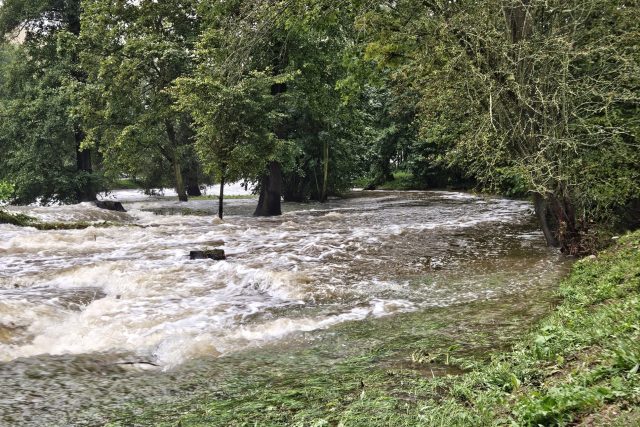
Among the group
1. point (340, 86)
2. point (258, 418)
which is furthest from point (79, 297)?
point (340, 86)

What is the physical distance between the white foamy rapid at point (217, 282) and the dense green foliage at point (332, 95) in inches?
112

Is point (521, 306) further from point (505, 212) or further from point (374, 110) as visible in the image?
point (374, 110)

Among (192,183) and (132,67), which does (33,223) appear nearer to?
(132,67)

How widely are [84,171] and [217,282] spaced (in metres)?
24.2

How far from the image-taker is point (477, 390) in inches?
161

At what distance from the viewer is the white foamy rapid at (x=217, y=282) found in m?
7.12

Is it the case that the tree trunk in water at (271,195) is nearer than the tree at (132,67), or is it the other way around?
the tree at (132,67)

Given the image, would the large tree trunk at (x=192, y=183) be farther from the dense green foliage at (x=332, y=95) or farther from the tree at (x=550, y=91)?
the tree at (x=550, y=91)

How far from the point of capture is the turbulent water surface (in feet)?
18.6

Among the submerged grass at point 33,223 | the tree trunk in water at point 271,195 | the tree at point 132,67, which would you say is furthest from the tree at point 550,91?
the tree at point 132,67

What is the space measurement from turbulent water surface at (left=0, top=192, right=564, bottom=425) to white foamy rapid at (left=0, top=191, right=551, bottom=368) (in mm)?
36

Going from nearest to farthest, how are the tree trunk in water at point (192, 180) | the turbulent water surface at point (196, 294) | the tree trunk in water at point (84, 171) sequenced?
the turbulent water surface at point (196, 294) → the tree trunk in water at point (84, 171) → the tree trunk in water at point (192, 180)

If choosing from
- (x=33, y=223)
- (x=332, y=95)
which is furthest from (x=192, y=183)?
(x=33, y=223)

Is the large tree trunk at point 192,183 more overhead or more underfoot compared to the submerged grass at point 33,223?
A: more overhead
